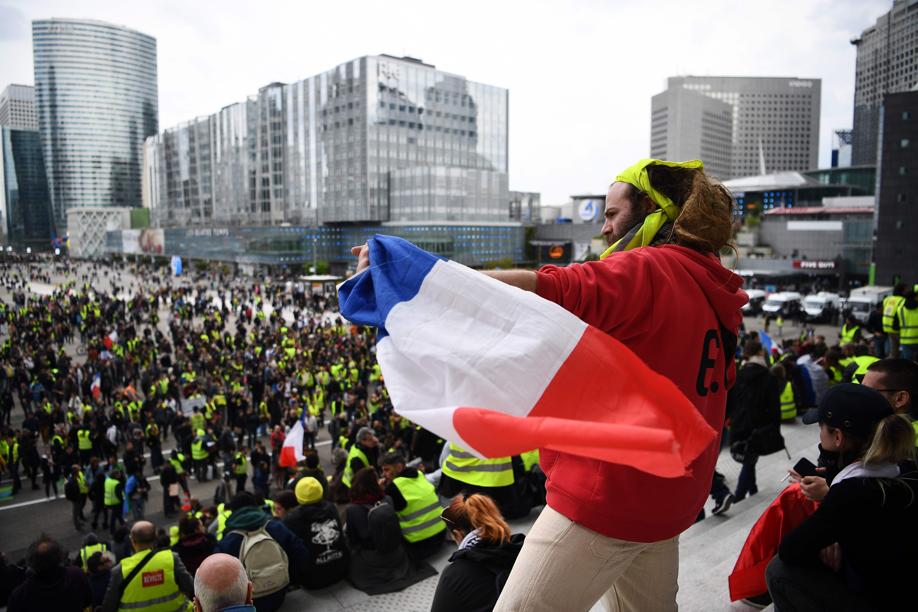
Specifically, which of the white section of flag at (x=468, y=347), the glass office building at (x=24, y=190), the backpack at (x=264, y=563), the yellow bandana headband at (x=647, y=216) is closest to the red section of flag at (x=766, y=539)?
the yellow bandana headband at (x=647, y=216)

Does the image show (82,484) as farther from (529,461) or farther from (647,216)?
(647,216)

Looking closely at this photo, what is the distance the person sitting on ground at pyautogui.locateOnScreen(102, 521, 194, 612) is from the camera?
187 inches

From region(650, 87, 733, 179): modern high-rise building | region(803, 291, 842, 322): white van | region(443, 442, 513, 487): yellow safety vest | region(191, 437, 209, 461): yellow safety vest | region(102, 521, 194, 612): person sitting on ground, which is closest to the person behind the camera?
region(102, 521, 194, 612): person sitting on ground

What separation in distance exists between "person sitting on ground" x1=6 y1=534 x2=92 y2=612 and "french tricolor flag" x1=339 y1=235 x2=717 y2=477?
15.7 feet

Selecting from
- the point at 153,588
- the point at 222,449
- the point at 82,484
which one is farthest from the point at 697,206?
the point at 222,449

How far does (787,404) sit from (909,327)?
7.72 feet

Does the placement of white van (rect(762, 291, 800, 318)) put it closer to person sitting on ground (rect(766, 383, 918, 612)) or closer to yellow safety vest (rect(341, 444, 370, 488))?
yellow safety vest (rect(341, 444, 370, 488))

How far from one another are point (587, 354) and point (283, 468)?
1243 centimetres

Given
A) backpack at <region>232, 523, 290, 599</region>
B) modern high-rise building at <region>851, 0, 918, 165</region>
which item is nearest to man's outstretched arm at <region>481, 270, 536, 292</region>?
backpack at <region>232, 523, 290, 599</region>

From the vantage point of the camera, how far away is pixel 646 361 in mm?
1719

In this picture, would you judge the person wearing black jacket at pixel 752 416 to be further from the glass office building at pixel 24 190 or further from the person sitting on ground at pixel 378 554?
the glass office building at pixel 24 190

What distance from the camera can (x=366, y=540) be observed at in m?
5.55

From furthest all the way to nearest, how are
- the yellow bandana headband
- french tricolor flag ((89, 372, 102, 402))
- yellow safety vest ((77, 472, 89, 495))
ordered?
french tricolor flag ((89, 372, 102, 402)), yellow safety vest ((77, 472, 89, 495)), the yellow bandana headband

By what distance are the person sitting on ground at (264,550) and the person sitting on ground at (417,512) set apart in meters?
0.94
